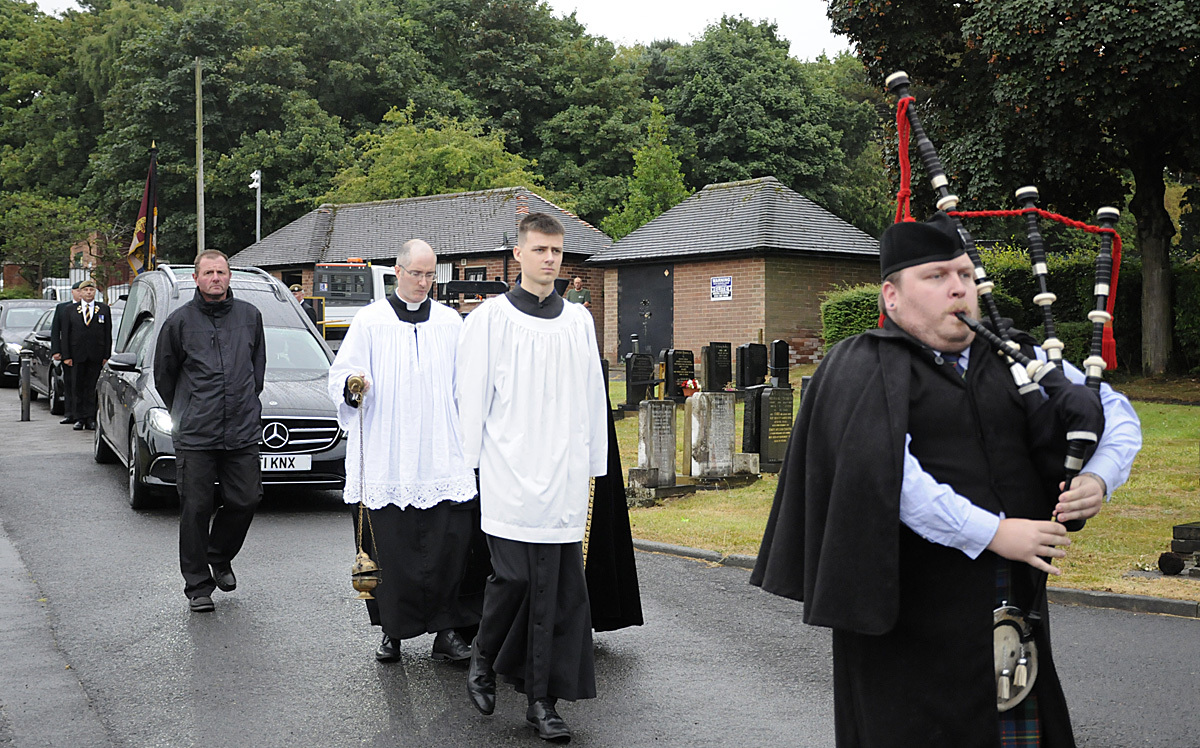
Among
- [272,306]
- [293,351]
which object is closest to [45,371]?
[272,306]

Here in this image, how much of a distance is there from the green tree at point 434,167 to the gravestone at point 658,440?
1268 inches

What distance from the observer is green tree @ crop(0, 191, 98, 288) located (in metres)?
47.8

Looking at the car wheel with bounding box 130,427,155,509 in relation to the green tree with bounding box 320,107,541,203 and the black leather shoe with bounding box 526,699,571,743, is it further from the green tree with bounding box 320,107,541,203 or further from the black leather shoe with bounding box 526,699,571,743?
the green tree with bounding box 320,107,541,203

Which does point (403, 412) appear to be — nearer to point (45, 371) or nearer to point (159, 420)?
point (159, 420)

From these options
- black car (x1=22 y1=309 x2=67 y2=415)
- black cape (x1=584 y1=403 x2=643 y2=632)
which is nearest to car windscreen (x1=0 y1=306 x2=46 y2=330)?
black car (x1=22 y1=309 x2=67 y2=415)

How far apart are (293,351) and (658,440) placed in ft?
12.7

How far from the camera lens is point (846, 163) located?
52.2 metres

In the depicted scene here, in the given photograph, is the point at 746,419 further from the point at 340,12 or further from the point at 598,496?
the point at 340,12

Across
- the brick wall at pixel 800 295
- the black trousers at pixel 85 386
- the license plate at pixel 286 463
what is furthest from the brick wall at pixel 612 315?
the license plate at pixel 286 463

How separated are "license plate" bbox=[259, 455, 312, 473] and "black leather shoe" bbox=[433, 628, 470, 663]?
4828 mm

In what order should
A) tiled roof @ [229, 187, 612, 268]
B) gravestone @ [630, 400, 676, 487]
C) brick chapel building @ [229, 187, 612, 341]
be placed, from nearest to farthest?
gravestone @ [630, 400, 676, 487], brick chapel building @ [229, 187, 612, 341], tiled roof @ [229, 187, 612, 268]

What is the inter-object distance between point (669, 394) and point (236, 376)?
25.1ft

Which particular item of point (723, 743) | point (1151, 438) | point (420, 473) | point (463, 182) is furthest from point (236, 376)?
point (463, 182)

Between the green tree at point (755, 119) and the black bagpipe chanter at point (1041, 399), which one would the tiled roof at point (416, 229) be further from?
the black bagpipe chanter at point (1041, 399)
